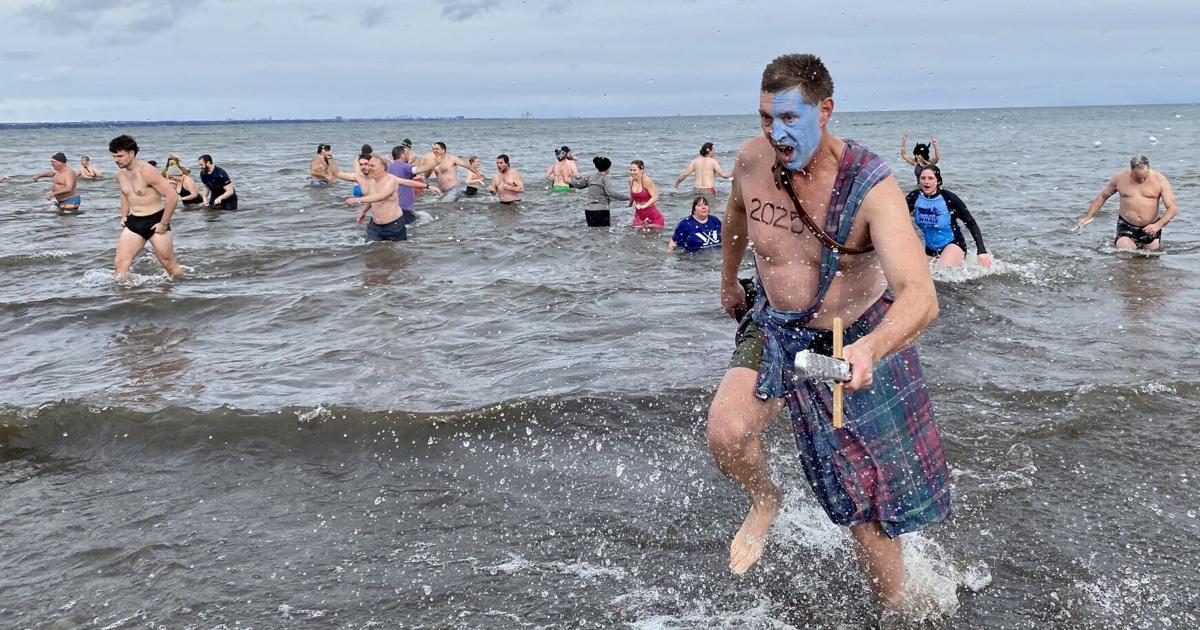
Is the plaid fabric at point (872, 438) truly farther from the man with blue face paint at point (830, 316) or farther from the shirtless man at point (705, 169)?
the shirtless man at point (705, 169)

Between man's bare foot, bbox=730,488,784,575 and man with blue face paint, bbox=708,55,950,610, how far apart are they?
0.28 meters

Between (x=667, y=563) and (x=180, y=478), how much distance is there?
9.69 ft

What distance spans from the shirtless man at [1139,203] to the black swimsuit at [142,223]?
1111 centimetres

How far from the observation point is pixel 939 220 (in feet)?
32.7

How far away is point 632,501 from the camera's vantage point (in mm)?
4910

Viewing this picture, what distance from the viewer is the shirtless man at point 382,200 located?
1297cm

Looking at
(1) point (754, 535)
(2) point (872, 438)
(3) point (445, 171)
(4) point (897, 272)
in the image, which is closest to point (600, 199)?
(3) point (445, 171)

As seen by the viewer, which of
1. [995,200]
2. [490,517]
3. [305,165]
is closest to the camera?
[490,517]

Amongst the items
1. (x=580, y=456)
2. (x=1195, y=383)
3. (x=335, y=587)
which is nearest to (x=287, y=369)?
(x=580, y=456)

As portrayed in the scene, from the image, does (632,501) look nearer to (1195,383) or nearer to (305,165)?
(1195,383)

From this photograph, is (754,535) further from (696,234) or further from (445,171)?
(445,171)

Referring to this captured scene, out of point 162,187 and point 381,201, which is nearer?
point 162,187

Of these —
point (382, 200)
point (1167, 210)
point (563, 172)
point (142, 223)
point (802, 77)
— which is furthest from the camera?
point (563, 172)

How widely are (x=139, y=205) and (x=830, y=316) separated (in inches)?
375
